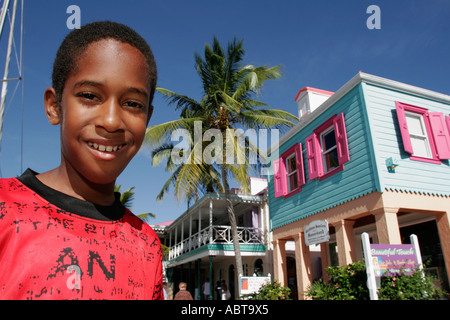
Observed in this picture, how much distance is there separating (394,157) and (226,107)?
7.42 m

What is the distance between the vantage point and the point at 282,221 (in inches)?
489

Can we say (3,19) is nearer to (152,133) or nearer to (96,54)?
(96,54)

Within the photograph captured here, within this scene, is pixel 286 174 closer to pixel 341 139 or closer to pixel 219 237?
pixel 341 139

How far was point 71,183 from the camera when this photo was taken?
0.98m

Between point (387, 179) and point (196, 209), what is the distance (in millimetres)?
13237

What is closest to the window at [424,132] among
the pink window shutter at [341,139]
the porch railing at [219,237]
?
the pink window shutter at [341,139]

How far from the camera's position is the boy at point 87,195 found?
0.78 meters

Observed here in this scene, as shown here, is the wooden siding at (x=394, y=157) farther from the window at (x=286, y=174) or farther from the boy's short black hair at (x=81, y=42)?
the boy's short black hair at (x=81, y=42)

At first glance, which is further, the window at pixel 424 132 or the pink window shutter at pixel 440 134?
the pink window shutter at pixel 440 134

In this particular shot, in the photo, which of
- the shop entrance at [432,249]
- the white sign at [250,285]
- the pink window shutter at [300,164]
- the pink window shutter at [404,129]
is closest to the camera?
the pink window shutter at [404,129]

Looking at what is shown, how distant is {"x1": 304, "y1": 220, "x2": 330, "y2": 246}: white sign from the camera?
347 inches

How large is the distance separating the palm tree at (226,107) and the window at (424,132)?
523 cm

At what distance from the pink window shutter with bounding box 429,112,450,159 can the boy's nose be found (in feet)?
32.5

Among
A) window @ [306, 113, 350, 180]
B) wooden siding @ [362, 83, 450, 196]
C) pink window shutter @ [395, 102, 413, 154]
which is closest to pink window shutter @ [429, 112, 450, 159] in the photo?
wooden siding @ [362, 83, 450, 196]
